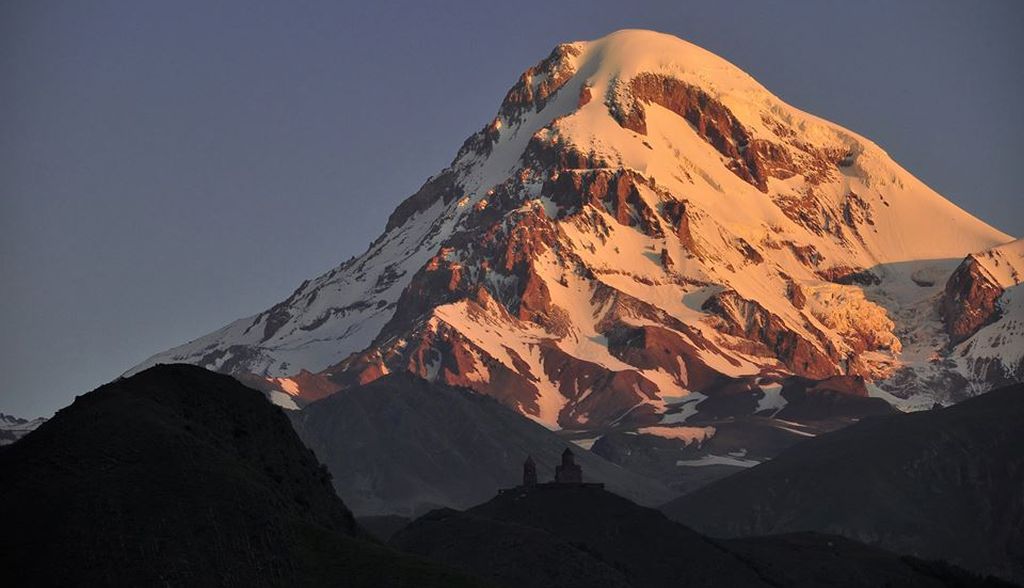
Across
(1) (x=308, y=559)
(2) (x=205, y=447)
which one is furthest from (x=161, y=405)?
(1) (x=308, y=559)

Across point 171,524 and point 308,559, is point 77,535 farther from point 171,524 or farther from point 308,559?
point 308,559

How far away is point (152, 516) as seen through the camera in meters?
170

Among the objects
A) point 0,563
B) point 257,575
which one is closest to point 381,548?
point 257,575

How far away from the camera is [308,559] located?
579 feet

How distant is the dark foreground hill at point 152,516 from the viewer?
16425 cm

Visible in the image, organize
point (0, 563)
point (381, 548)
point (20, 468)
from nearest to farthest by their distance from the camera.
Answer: point (0, 563), point (20, 468), point (381, 548)

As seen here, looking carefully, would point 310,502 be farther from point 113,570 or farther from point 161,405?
point 113,570

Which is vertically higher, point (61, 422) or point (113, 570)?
point (61, 422)

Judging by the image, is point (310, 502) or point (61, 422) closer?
point (61, 422)

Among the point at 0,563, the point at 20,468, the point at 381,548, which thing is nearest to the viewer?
the point at 0,563

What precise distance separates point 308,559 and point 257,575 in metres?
7.06

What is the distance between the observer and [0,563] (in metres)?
161

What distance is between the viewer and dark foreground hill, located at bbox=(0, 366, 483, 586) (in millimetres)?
164250

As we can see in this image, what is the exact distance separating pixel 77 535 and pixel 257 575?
12.9 meters
